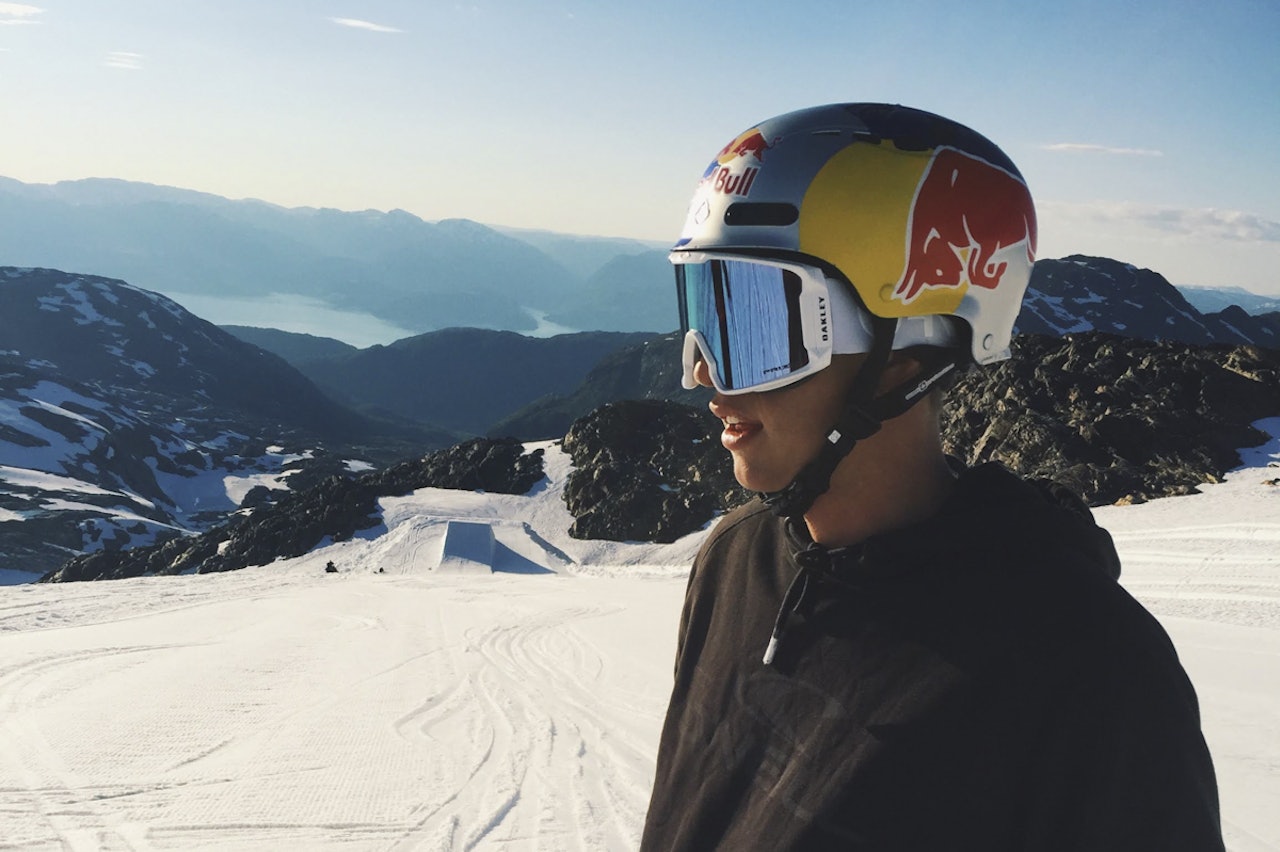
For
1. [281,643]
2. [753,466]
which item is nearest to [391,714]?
[281,643]

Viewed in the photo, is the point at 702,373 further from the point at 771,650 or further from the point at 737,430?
the point at 771,650

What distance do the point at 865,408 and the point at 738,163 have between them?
772 mm

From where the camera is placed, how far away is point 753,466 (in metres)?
2.11

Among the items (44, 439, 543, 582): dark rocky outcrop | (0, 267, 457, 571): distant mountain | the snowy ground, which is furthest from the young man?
(0, 267, 457, 571): distant mountain

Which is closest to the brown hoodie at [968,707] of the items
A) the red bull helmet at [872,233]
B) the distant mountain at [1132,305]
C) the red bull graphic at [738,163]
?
the red bull helmet at [872,233]

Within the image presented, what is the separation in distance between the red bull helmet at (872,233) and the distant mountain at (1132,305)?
501ft

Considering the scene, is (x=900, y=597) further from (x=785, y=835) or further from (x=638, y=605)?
(x=638, y=605)

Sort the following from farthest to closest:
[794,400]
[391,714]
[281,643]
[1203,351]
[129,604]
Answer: [1203,351] < [129,604] < [281,643] < [391,714] < [794,400]

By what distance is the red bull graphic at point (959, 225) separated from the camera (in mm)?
2008

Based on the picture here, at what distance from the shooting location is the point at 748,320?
2.18 m

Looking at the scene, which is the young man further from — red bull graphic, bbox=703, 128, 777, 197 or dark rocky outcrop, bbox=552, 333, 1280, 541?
dark rocky outcrop, bbox=552, 333, 1280, 541

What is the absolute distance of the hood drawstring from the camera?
1.92 metres

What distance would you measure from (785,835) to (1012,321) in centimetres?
146

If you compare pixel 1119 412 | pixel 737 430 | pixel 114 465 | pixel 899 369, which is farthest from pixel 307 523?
pixel 114 465
